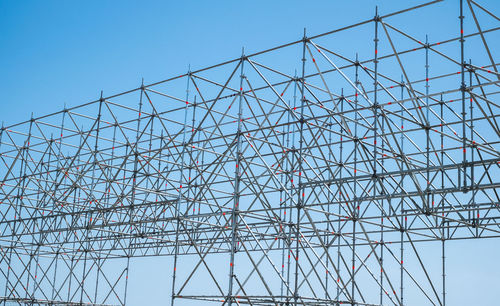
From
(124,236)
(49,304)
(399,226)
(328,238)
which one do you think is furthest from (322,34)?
(49,304)

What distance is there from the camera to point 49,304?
31.8 metres

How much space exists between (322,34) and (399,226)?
24.6ft

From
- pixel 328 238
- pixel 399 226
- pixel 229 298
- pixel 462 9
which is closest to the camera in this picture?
pixel 462 9

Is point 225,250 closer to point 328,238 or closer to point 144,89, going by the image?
point 328,238

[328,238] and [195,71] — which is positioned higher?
[195,71]

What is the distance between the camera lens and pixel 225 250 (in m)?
30.2

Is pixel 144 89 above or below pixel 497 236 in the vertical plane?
above

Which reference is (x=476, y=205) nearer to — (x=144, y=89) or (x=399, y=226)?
(x=399, y=226)

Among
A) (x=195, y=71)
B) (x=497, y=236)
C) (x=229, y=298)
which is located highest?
(x=195, y=71)

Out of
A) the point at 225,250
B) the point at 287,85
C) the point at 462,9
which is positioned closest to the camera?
the point at 462,9

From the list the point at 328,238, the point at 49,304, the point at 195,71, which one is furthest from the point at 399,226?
the point at 49,304

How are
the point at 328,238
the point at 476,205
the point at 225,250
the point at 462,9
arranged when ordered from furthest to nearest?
the point at 225,250 → the point at 328,238 → the point at 476,205 → the point at 462,9

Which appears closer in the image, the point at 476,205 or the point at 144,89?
the point at 476,205

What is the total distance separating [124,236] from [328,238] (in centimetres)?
828
